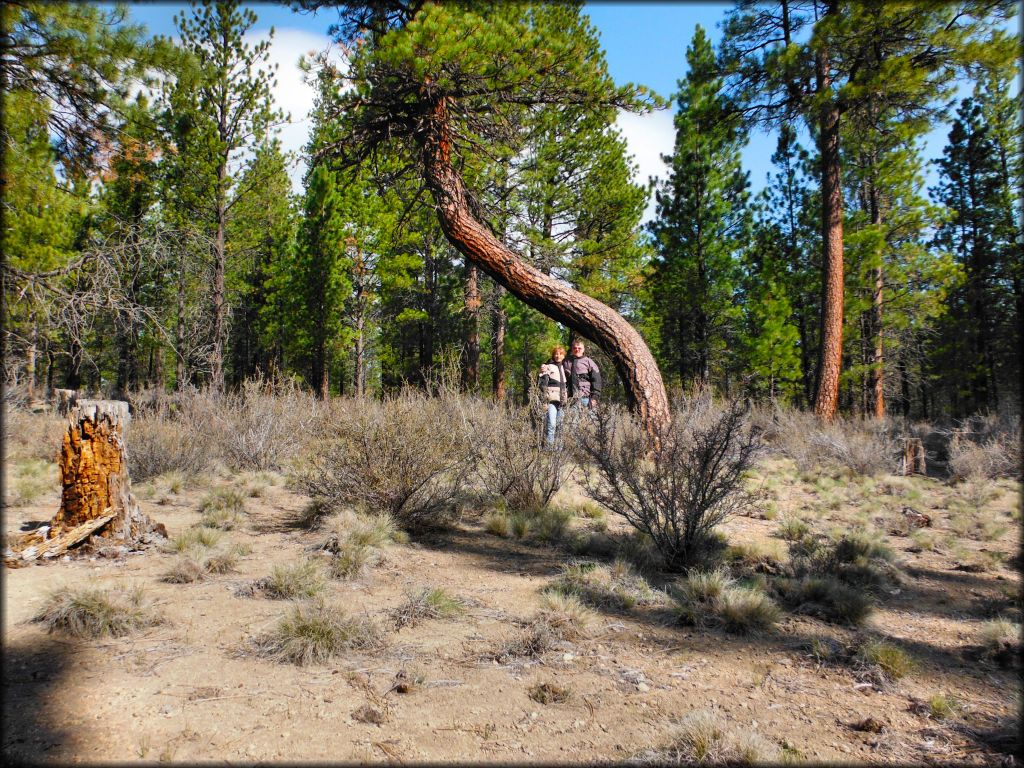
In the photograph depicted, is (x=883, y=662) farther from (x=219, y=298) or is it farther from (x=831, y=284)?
(x=219, y=298)

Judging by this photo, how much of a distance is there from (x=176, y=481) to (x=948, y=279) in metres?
17.9

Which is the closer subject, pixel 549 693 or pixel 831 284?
pixel 549 693

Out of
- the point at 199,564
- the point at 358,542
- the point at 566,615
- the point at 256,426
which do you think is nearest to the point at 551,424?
the point at 358,542

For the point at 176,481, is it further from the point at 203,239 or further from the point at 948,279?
the point at 948,279

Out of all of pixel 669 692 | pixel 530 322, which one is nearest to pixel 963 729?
pixel 669 692

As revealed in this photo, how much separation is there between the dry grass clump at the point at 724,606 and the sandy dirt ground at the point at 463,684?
0.09 meters

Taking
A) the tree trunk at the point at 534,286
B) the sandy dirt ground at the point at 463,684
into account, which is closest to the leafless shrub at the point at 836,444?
the tree trunk at the point at 534,286

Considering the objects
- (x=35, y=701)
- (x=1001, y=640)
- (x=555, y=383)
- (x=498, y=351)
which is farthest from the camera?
(x=498, y=351)

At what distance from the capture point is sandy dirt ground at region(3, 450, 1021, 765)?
6.97ft

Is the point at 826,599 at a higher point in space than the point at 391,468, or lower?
lower

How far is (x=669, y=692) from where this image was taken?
2.57 meters

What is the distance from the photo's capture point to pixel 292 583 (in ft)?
11.5

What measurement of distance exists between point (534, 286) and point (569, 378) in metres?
1.78

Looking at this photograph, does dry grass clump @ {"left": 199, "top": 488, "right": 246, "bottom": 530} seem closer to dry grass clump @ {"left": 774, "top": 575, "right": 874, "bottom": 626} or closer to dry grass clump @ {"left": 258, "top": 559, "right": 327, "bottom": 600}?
dry grass clump @ {"left": 258, "top": 559, "right": 327, "bottom": 600}
